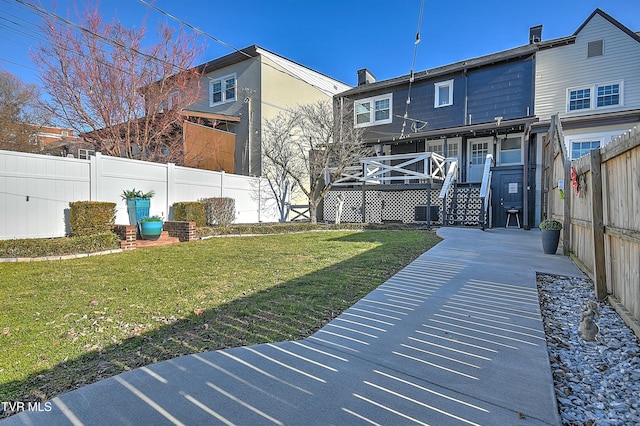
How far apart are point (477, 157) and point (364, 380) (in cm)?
1394

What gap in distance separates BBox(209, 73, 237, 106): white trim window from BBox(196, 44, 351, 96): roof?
645 mm

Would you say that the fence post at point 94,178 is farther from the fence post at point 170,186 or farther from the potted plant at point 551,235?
the potted plant at point 551,235

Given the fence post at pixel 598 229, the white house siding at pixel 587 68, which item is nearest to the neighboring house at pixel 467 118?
the white house siding at pixel 587 68

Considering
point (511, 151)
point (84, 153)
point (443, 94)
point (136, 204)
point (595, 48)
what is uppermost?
point (595, 48)

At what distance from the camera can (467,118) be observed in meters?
14.3

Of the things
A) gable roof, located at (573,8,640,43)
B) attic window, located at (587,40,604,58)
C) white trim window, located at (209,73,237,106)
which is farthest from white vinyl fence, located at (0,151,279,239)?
gable roof, located at (573,8,640,43)

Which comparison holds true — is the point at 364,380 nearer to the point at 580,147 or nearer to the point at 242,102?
the point at 580,147

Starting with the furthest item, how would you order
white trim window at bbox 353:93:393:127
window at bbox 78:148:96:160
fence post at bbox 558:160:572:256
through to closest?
white trim window at bbox 353:93:393:127
window at bbox 78:148:96:160
fence post at bbox 558:160:572:256

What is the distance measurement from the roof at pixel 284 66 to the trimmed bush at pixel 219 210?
22.0 feet

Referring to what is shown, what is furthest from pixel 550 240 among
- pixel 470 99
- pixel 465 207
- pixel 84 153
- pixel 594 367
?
pixel 84 153

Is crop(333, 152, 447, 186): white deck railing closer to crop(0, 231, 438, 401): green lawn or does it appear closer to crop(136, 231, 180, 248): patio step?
crop(0, 231, 438, 401): green lawn

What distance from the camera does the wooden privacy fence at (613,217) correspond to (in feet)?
10.1

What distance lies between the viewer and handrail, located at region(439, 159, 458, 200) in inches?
465

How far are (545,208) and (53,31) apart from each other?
55.4 ft
